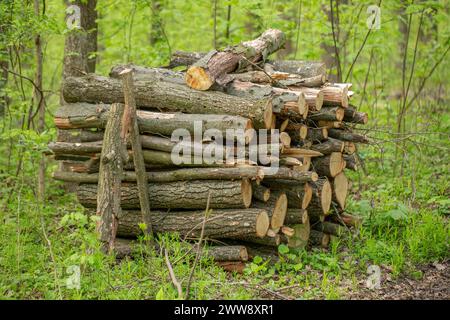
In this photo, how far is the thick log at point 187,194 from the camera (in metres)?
5.82

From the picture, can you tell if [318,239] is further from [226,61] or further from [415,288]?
[226,61]

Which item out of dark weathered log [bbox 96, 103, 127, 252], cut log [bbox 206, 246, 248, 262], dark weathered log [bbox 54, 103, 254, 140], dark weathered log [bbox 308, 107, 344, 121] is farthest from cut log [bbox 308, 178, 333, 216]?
dark weathered log [bbox 96, 103, 127, 252]

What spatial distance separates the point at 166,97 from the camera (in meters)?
6.30

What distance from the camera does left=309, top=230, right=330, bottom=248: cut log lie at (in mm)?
6914

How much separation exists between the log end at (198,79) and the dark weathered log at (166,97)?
0.07 m

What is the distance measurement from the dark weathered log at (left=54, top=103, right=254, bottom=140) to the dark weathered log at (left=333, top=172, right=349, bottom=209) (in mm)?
1703

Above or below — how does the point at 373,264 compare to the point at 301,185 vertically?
below

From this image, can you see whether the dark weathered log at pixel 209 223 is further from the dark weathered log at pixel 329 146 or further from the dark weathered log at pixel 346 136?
the dark weathered log at pixel 346 136

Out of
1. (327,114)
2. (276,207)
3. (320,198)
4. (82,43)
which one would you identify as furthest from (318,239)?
(82,43)

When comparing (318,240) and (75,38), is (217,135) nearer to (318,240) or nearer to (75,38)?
(318,240)

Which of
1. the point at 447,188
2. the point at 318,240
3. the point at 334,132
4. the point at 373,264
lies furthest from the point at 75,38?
the point at 447,188

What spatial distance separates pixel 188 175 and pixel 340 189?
7.22 feet

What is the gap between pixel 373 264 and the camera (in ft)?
19.8

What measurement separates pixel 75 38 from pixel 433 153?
6.62m
